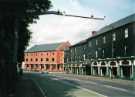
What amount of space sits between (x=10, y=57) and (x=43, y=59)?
155 m

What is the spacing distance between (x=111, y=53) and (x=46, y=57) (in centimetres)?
→ 9802

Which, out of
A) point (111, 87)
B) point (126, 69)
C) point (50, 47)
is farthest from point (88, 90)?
point (50, 47)

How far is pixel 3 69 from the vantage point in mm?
22219

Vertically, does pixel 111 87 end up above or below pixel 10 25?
below

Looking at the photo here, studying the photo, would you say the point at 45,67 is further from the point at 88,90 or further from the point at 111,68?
the point at 88,90

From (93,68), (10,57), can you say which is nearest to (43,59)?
(93,68)

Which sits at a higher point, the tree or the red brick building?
the red brick building

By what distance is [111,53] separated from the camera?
80.9m

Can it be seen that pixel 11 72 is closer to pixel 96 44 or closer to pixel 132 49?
pixel 132 49

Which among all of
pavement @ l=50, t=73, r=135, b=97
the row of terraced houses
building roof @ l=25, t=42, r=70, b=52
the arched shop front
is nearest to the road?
pavement @ l=50, t=73, r=135, b=97

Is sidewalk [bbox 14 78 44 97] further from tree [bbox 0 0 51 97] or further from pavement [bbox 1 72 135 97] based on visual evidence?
tree [bbox 0 0 51 97]

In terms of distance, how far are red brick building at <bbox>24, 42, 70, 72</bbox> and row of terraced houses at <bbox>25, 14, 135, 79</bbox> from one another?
42.8 metres

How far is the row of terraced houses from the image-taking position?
228ft

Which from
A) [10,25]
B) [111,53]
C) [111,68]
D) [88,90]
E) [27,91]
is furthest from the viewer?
[111,68]
